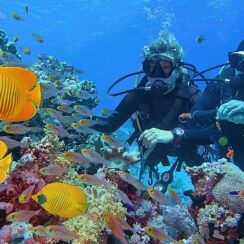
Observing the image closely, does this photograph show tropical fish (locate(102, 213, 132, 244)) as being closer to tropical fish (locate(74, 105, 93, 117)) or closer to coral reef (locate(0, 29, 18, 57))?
tropical fish (locate(74, 105, 93, 117))

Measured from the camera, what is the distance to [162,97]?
6316mm

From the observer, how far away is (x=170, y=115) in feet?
19.8

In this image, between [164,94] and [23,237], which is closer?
[23,237]

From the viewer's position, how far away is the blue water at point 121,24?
173 ft

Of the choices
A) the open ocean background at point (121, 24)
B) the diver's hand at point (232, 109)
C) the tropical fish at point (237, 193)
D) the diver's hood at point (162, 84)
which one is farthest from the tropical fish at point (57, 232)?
the open ocean background at point (121, 24)

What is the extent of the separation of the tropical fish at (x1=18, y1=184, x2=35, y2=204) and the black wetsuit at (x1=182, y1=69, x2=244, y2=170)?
9.63 feet

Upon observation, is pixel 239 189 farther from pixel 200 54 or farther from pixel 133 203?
pixel 200 54

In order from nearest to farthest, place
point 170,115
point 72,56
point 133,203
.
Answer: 1. point 133,203
2. point 170,115
3. point 72,56

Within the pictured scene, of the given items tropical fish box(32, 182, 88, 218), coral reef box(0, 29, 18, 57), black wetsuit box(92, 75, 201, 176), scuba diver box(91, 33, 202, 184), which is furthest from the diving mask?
coral reef box(0, 29, 18, 57)

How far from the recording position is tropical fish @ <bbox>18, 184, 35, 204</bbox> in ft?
10.6

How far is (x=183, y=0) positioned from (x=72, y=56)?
181ft

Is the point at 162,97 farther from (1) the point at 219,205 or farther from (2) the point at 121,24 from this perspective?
(2) the point at 121,24

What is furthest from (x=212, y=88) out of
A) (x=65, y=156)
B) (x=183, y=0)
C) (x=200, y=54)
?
(x=200, y=54)

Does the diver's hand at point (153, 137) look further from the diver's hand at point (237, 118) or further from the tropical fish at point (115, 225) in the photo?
the tropical fish at point (115, 225)
